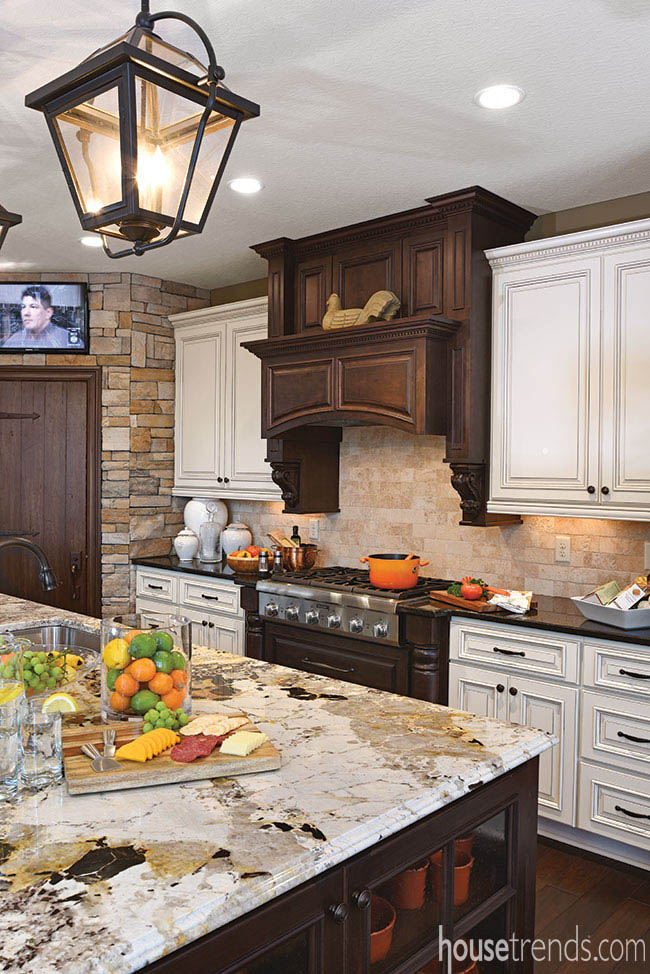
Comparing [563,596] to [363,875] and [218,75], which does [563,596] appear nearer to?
[363,875]

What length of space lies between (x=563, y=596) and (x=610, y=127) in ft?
6.74

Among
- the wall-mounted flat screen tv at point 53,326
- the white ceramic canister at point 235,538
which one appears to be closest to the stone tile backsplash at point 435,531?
the white ceramic canister at point 235,538

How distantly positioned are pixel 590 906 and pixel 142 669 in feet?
6.86

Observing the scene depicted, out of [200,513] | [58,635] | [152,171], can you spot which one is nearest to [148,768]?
[152,171]

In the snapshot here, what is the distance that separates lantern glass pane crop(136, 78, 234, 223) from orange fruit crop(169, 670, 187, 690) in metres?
0.94

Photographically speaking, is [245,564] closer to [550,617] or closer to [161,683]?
[550,617]

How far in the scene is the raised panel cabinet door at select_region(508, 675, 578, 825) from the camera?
319 centimetres

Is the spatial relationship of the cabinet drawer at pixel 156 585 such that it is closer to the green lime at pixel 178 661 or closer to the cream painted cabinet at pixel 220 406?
the cream painted cabinet at pixel 220 406

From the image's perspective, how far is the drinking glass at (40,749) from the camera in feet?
4.76

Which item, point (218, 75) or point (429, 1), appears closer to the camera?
point (218, 75)

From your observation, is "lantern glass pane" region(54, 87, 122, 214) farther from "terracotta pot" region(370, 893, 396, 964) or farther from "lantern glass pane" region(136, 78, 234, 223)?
"terracotta pot" region(370, 893, 396, 964)

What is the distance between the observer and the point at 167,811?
1.36 metres

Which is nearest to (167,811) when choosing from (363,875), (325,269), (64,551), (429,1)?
(363,875)

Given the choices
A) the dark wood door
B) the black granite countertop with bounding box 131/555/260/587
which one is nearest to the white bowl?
the black granite countertop with bounding box 131/555/260/587
